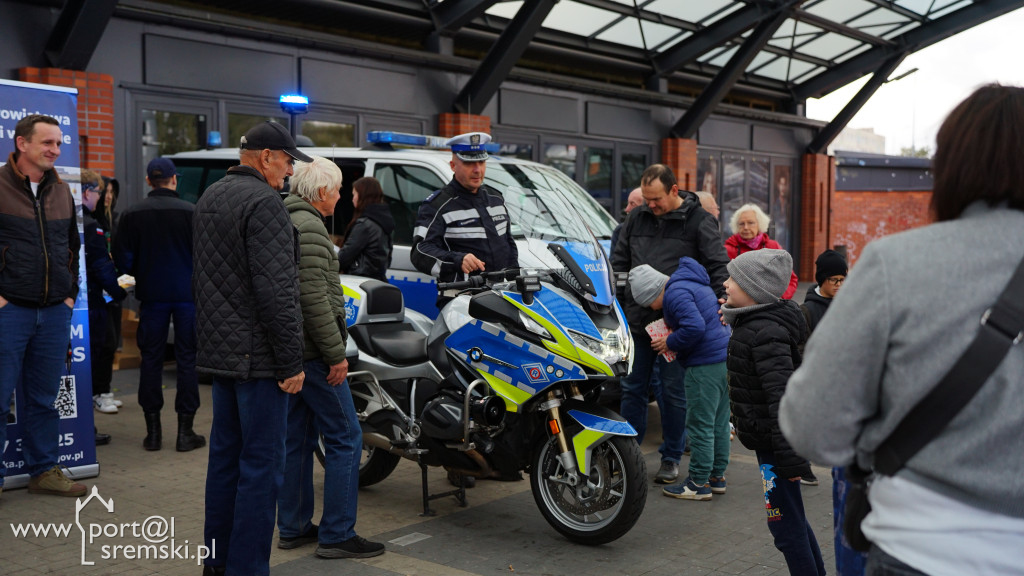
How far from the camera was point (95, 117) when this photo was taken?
388 inches

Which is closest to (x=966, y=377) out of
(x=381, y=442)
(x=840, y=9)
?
(x=381, y=442)

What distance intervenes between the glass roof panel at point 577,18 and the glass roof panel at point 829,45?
5.60m

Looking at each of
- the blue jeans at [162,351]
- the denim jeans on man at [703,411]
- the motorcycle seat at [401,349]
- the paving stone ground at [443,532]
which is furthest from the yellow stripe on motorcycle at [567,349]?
the blue jeans at [162,351]

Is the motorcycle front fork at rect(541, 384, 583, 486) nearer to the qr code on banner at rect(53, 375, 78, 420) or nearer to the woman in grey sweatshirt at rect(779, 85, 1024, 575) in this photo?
the woman in grey sweatshirt at rect(779, 85, 1024, 575)

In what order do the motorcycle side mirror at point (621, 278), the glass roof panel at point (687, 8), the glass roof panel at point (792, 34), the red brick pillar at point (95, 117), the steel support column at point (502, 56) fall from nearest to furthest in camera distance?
the motorcycle side mirror at point (621, 278) → the red brick pillar at point (95, 117) → the steel support column at point (502, 56) → the glass roof panel at point (687, 8) → the glass roof panel at point (792, 34)

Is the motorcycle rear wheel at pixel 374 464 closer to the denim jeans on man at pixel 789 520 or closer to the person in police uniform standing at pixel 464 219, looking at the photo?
the person in police uniform standing at pixel 464 219

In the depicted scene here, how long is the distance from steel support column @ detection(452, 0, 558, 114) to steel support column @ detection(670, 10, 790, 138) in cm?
500

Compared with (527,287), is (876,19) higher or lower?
higher

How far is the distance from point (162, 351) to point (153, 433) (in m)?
0.58

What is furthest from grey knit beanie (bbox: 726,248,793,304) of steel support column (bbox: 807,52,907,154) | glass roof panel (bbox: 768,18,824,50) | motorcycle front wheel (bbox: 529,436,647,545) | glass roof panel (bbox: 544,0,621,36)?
steel support column (bbox: 807,52,907,154)

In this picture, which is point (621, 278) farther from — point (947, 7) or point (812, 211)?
point (812, 211)

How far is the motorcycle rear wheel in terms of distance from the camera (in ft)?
19.0

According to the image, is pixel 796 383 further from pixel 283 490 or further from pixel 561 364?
pixel 283 490

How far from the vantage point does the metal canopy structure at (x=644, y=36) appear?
40.2 ft
